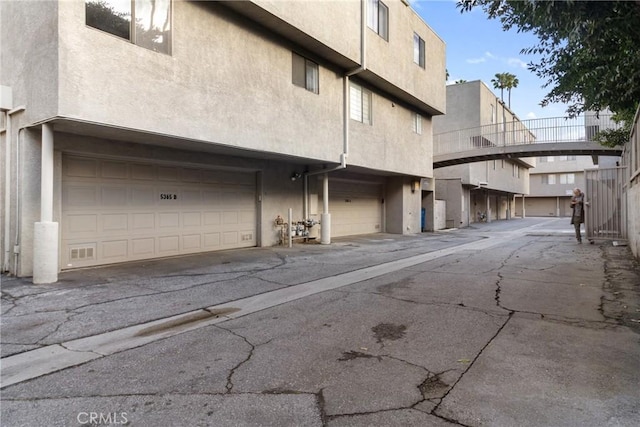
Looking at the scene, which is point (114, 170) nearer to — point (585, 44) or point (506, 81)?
point (585, 44)

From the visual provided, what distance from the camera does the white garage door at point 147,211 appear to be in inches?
331

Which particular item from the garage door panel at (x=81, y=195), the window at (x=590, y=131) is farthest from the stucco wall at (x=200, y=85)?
the window at (x=590, y=131)

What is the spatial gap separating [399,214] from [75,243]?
14.4 meters

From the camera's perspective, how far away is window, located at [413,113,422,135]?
18797 millimetres

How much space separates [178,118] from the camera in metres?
7.98

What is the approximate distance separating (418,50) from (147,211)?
14309 millimetres

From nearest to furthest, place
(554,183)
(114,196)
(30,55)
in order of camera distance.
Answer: (30,55), (114,196), (554,183)

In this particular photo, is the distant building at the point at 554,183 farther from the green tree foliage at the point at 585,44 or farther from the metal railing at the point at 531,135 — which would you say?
the green tree foliage at the point at 585,44

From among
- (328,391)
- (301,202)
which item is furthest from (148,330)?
(301,202)

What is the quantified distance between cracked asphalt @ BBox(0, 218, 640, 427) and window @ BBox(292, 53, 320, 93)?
6533 millimetres

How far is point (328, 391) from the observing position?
3184 mm

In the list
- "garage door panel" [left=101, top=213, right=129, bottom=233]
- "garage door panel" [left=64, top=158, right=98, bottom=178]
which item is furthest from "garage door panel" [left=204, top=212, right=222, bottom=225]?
"garage door panel" [left=64, top=158, right=98, bottom=178]

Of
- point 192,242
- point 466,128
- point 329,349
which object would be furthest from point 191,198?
point 466,128

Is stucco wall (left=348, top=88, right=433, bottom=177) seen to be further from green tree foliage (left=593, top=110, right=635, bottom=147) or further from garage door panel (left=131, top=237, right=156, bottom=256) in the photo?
green tree foliage (left=593, top=110, right=635, bottom=147)
